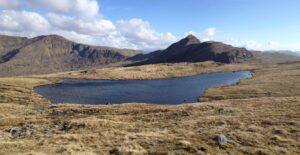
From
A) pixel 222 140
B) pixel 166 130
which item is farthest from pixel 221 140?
pixel 166 130

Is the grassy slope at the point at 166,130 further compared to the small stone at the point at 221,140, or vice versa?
the small stone at the point at 221,140

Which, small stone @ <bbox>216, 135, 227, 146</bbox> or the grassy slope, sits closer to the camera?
the grassy slope

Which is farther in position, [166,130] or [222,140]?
[166,130]

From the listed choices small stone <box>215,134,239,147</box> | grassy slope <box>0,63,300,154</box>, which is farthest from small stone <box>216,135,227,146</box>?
grassy slope <box>0,63,300,154</box>

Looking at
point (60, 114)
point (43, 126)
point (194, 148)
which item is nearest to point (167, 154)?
point (194, 148)

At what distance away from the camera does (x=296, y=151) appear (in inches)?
1300

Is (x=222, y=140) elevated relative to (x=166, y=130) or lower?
elevated

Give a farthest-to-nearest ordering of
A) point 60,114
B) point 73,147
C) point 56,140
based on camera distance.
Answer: point 60,114, point 56,140, point 73,147

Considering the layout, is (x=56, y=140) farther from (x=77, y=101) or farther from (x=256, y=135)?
(x=77, y=101)

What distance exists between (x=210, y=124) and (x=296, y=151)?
13023 millimetres

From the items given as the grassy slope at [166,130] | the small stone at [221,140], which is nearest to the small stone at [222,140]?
the small stone at [221,140]

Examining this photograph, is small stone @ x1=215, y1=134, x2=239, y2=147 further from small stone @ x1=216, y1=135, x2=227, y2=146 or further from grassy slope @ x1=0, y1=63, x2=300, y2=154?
grassy slope @ x1=0, y1=63, x2=300, y2=154

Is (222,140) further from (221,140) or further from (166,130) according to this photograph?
(166,130)

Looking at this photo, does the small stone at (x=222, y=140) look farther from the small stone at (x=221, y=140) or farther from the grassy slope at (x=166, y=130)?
the grassy slope at (x=166, y=130)
